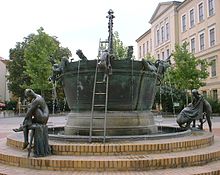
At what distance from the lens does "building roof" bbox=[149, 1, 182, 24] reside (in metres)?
58.8

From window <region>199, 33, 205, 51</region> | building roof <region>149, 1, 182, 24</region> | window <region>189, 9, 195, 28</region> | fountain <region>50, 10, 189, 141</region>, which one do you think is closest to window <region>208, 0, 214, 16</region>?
window <region>199, 33, 205, 51</region>

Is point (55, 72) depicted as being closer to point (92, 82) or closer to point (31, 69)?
point (92, 82)

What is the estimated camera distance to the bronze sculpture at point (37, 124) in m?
7.15

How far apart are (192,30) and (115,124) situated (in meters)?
46.4

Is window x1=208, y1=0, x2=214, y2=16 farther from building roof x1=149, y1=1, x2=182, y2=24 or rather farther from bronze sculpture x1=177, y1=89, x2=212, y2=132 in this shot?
bronze sculpture x1=177, y1=89, x2=212, y2=132

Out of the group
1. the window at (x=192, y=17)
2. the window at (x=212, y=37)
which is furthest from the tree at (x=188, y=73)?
the window at (x=192, y=17)

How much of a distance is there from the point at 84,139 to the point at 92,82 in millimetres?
2155

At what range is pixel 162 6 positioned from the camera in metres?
63.4

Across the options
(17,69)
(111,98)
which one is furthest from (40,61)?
(111,98)

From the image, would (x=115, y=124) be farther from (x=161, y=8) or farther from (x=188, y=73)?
(x=161, y=8)

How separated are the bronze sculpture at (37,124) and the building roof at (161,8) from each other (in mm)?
54136

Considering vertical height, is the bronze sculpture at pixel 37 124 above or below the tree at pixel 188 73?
below

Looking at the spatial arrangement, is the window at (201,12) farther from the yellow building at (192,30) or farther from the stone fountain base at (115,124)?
the stone fountain base at (115,124)

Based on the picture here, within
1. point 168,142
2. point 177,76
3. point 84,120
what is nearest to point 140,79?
point 84,120
